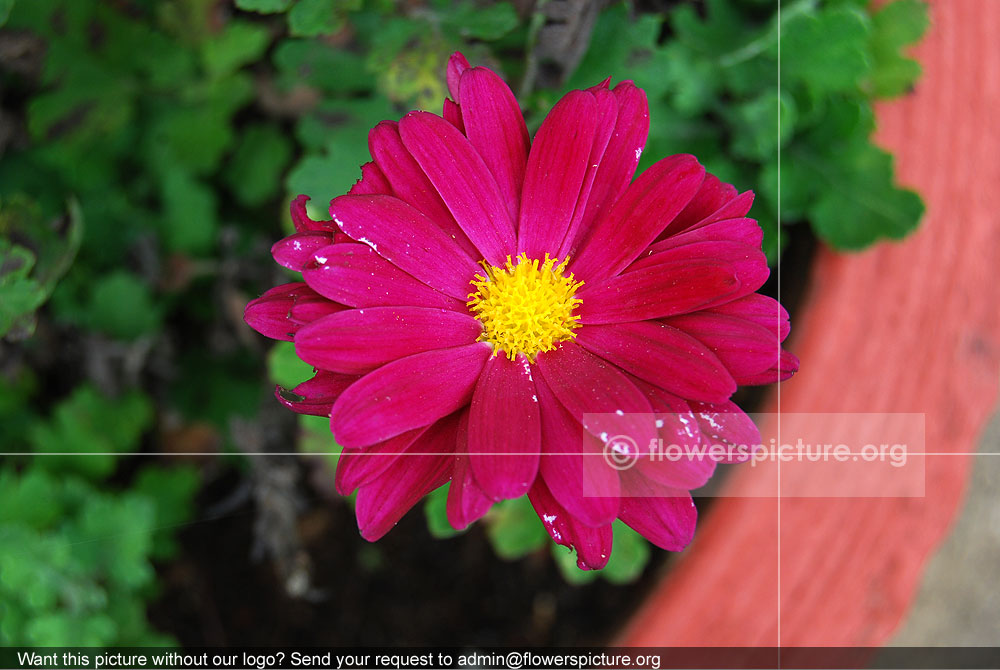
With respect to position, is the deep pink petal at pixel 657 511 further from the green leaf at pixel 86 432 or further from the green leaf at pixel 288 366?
the green leaf at pixel 86 432

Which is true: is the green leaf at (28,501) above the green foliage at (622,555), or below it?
below

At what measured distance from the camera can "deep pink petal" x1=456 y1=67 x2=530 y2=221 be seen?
1.90 ft

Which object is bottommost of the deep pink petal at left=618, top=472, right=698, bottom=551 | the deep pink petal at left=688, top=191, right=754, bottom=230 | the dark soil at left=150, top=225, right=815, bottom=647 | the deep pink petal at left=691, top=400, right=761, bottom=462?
the dark soil at left=150, top=225, right=815, bottom=647

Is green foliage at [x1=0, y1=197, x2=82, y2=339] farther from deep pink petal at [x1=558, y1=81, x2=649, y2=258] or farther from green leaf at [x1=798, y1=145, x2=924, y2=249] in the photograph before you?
green leaf at [x1=798, y1=145, x2=924, y2=249]

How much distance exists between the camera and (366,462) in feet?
1.73

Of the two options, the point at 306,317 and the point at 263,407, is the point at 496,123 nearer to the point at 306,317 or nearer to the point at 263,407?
the point at 306,317

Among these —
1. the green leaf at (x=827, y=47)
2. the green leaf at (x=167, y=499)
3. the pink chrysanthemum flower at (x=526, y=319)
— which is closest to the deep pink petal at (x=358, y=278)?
the pink chrysanthemum flower at (x=526, y=319)

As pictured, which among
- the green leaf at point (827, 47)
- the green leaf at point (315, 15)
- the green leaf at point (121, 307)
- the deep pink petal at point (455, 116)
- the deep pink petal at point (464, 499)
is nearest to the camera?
the deep pink petal at point (464, 499)

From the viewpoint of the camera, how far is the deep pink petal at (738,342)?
21.1 inches

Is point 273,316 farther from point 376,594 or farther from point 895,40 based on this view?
point 895,40

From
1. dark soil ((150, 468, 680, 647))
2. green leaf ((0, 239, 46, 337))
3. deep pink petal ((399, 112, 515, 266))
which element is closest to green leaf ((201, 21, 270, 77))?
green leaf ((0, 239, 46, 337))

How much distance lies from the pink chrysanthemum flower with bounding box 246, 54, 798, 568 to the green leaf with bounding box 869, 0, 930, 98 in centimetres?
51

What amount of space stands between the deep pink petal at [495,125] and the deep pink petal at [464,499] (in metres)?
0.23

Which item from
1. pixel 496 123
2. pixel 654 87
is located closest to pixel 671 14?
pixel 654 87
